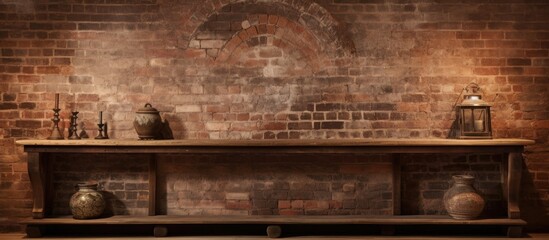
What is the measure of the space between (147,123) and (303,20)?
5.97 feet

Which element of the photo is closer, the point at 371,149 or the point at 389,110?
the point at 371,149

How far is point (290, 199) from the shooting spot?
15.3 feet

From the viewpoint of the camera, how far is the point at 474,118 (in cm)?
445

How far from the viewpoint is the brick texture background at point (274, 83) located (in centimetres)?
466

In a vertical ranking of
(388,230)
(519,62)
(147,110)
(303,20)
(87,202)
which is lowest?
(388,230)

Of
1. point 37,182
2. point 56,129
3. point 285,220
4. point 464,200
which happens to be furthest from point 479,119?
point 37,182

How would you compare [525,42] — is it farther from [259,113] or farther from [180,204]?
[180,204]

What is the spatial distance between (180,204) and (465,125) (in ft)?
9.36

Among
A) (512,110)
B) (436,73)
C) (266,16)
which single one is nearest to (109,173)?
(266,16)

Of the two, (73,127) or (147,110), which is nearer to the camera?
(147,110)

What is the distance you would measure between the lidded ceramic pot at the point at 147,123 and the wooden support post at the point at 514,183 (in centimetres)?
329

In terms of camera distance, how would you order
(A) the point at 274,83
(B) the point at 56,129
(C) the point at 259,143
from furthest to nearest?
1. (A) the point at 274,83
2. (B) the point at 56,129
3. (C) the point at 259,143

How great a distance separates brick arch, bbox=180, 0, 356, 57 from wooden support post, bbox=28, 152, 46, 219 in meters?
1.74

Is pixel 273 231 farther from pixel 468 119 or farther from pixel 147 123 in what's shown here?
pixel 468 119
